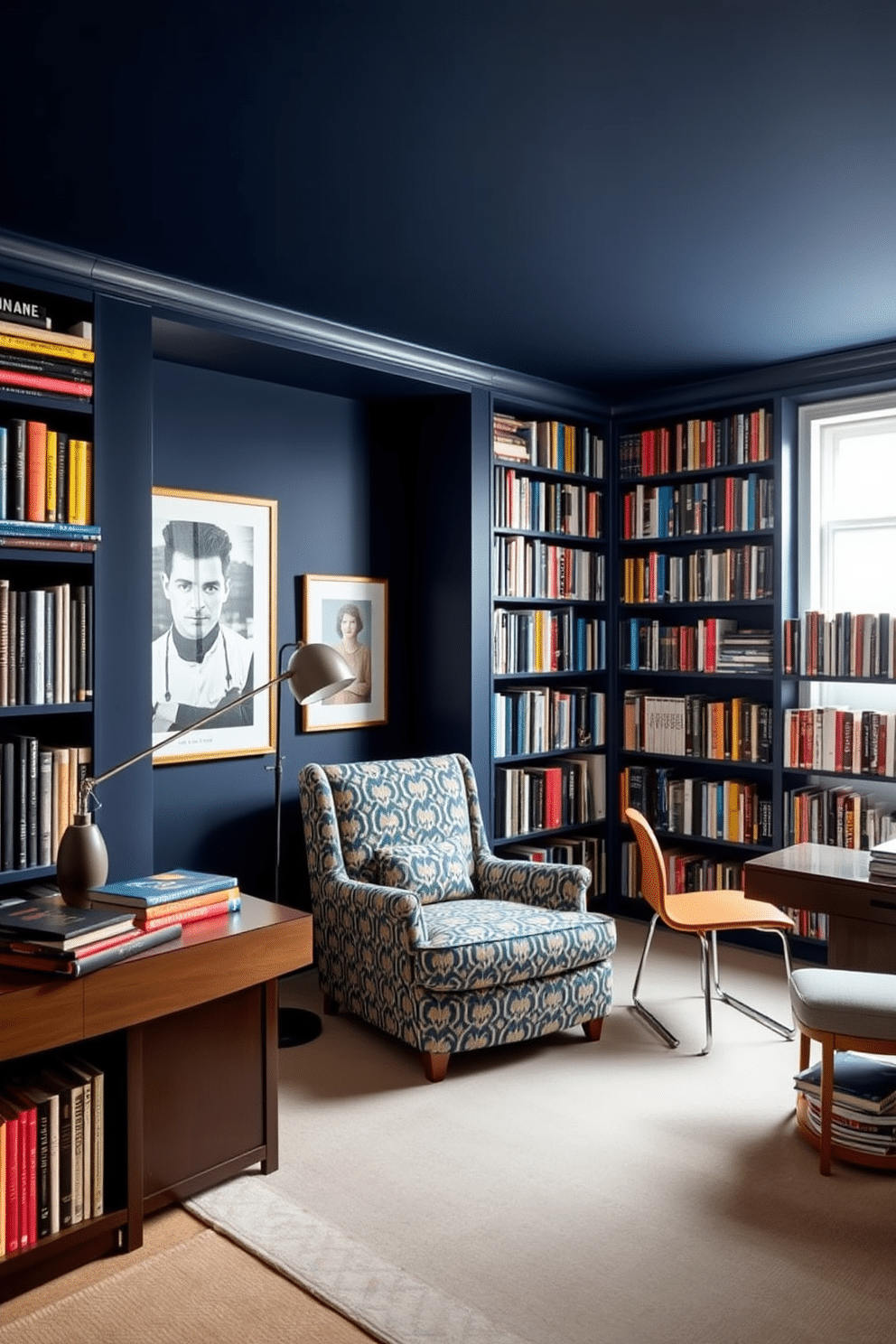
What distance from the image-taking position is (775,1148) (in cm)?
295

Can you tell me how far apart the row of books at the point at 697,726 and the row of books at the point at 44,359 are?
10.1 ft

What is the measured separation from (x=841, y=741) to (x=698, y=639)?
0.84 meters

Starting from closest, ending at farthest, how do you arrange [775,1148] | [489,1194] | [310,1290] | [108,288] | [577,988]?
[310,1290] < [489,1194] < [775,1148] < [108,288] < [577,988]

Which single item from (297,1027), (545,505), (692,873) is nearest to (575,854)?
(692,873)

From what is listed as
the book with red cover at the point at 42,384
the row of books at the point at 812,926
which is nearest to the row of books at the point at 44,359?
the book with red cover at the point at 42,384

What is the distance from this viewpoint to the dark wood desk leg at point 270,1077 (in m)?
2.79

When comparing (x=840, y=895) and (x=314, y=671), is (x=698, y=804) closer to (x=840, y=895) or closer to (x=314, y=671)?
(x=840, y=895)

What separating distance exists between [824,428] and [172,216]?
3.11 meters

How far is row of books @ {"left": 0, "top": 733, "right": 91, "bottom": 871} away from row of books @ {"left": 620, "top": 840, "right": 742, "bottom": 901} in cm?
276

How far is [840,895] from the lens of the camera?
313cm

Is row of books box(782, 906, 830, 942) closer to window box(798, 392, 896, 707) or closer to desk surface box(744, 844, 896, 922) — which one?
window box(798, 392, 896, 707)

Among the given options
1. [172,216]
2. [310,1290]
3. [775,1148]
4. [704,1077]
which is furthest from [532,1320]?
[172,216]

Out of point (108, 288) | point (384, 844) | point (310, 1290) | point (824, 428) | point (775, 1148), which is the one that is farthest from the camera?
point (824, 428)

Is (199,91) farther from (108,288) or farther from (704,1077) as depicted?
(704,1077)
